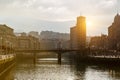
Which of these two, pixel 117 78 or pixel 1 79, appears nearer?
pixel 1 79

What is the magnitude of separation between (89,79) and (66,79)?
561 cm

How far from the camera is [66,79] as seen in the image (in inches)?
2997

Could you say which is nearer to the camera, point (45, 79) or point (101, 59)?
point (45, 79)

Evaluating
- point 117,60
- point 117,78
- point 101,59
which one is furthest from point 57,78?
point 101,59

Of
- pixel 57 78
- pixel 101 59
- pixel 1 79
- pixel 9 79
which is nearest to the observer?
pixel 1 79

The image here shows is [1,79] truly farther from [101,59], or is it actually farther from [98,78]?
[101,59]

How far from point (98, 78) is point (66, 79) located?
27.2ft

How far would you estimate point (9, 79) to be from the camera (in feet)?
237

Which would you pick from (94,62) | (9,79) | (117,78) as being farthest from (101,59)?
(9,79)

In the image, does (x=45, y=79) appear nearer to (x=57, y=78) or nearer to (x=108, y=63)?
(x=57, y=78)

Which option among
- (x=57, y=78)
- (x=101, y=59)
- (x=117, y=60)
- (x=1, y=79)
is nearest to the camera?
(x=1, y=79)

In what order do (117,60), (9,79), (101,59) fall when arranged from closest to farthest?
(9,79) → (117,60) → (101,59)

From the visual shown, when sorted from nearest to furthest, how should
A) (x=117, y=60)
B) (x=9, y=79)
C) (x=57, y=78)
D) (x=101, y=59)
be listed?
(x=9, y=79) < (x=57, y=78) < (x=117, y=60) < (x=101, y=59)

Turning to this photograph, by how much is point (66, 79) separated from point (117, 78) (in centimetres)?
1298
